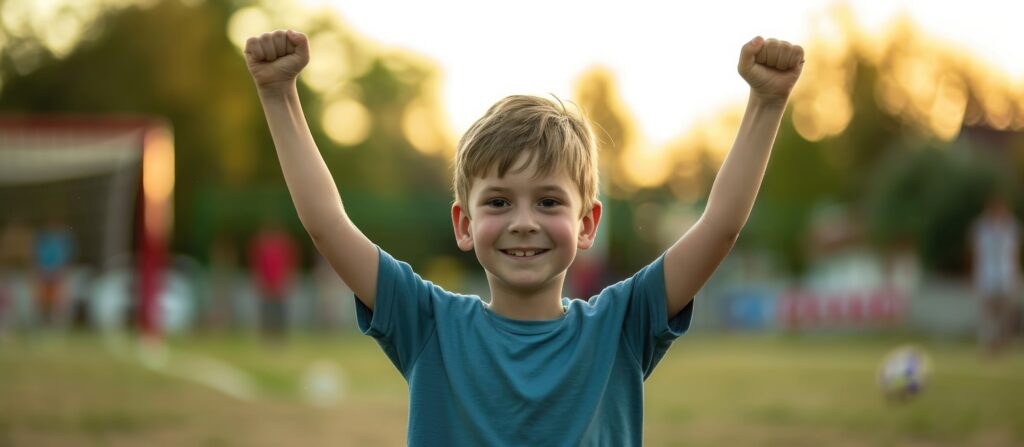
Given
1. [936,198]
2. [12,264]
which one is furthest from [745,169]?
[936,198]

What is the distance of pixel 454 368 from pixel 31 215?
696 inches

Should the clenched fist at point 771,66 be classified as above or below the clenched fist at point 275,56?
below

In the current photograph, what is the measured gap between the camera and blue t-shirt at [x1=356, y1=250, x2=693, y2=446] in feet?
7.68

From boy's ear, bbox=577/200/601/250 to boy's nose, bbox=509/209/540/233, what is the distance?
19cm

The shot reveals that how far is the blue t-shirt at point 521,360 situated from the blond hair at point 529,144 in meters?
0.23

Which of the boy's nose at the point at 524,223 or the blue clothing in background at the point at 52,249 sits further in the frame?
the blue clothing in background at the point at 52,249

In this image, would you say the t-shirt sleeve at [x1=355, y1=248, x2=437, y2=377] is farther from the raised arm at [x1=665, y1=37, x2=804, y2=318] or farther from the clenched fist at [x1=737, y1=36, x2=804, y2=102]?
the clenched fist at [x1=737, y1=36, x2=804, y2=102]

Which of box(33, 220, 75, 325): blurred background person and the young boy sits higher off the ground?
box(33, 220, 75, 325): blurred background person

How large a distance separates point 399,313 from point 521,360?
0.84 ft

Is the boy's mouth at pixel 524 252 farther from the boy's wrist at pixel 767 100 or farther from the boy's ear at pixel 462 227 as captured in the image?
the boy's wrist at pixel 767 100

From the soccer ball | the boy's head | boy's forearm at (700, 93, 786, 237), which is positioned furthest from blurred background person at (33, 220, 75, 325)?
boy's forearm at (700, 93, 786, 237)

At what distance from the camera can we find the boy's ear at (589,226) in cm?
258

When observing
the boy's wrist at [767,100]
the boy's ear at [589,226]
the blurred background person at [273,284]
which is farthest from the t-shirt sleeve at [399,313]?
the blurred background person at [273,284]

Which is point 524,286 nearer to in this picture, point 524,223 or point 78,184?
point 524,223
